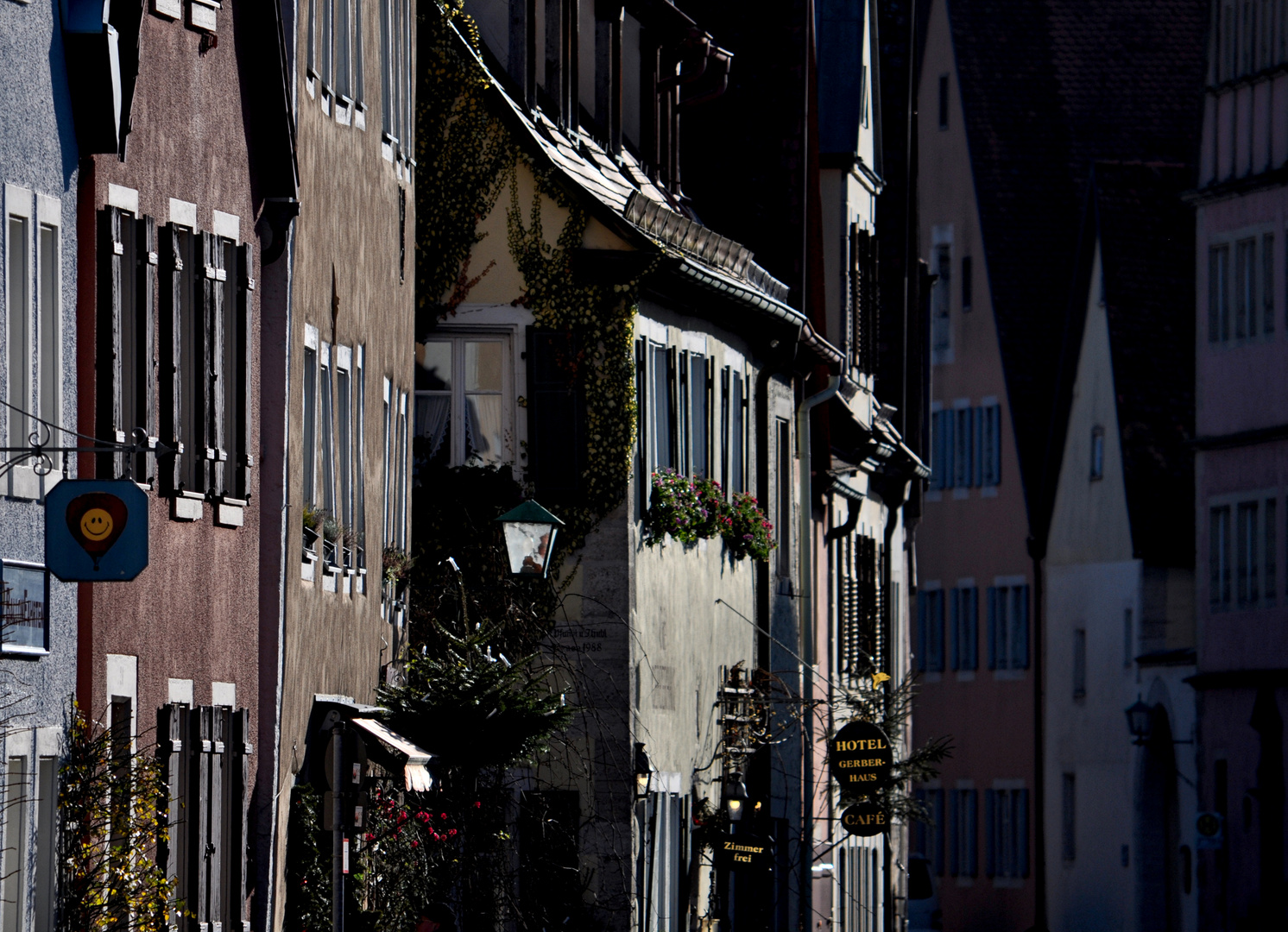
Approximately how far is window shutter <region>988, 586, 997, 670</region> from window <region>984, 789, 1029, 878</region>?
7.32ft

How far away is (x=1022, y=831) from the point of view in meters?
50.8

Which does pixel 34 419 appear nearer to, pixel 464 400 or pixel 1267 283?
pixel 464 400

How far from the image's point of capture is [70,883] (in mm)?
12594

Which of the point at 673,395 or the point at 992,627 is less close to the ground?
the point at 673,395

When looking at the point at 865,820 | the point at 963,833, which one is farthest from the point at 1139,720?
the point at 865,820

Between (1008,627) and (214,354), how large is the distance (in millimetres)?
37790

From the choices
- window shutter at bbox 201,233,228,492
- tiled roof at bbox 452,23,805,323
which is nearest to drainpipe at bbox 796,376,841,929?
tiled roof at bbox 452,23,805,323

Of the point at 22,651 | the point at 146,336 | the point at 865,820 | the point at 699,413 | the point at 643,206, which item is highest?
the point at 643,206

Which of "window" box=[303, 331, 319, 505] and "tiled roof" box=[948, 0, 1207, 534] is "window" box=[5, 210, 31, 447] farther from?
"tiled roof" box=[948, 0, 1207, 534]

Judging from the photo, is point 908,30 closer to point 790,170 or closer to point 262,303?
point 790,170

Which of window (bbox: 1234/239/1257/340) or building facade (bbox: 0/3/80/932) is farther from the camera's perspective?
window (bbox: 1234/239/1257/340)

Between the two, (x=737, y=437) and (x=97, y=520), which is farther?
(x=737, y=437)

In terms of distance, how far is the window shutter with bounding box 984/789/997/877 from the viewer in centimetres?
5128

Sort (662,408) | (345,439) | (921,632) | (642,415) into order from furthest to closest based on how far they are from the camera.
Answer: (921,632), (662,408), (642,415), (345,439)
